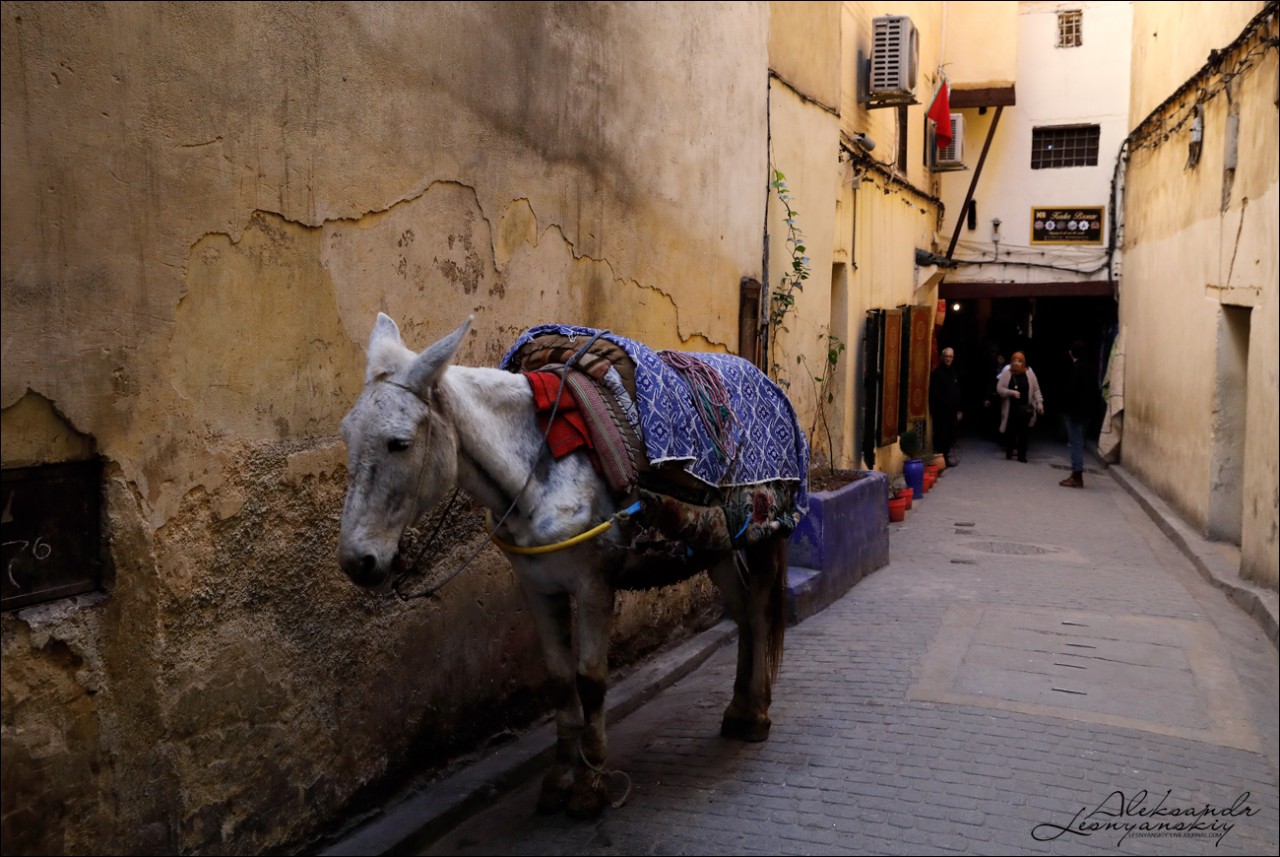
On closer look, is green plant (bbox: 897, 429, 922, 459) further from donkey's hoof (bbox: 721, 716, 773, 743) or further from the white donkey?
the white donkey

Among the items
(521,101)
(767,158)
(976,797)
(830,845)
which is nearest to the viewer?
(830,845)

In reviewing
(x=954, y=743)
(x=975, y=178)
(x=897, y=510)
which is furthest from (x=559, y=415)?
(x=975, y=178)

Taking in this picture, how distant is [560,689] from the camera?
439cm

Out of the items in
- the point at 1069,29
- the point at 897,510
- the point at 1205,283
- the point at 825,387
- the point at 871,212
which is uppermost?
the point at 1069,29

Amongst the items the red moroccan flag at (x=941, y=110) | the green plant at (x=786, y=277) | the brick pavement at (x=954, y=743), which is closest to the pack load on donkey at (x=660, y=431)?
the brick pavement at (x=954, y=743)

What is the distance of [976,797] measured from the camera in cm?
481

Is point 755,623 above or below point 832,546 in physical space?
above

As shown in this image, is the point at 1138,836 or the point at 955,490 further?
the point at 955,490

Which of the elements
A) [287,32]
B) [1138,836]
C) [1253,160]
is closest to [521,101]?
[287,32]

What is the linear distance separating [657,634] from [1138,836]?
9.95 feet

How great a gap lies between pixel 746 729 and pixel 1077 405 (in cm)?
1143

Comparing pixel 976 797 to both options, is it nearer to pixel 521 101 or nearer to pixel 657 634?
pixel 657 634

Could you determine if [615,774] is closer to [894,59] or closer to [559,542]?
[559,542]

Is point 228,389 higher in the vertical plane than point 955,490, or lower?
higher
